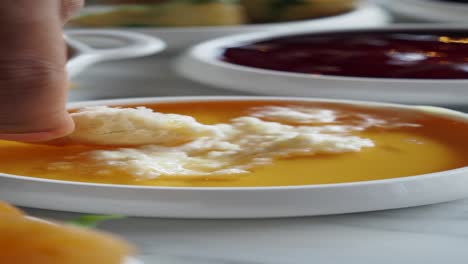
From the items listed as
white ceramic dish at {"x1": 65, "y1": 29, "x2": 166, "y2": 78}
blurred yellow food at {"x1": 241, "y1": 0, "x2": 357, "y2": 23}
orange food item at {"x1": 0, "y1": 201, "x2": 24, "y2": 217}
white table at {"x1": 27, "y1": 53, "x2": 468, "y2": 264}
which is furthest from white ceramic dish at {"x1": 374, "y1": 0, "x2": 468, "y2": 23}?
orange food item at {"x1": 0, "y1": 201, "x2": 24, "y2": 217}

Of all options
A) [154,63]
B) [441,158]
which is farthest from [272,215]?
[154,63]

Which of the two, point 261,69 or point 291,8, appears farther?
point 291,8

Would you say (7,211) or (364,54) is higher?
(7,211)

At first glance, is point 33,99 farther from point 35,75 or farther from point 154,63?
point 154,63

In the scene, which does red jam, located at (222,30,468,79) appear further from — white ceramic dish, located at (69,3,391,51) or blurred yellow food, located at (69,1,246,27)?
blurred yellow food, located at (69,1,246,27)

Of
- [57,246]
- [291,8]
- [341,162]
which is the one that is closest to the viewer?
[57,246]

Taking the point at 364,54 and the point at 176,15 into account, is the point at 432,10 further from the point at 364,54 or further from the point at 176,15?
the point at 364,54

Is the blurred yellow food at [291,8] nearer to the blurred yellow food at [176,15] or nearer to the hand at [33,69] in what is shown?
the blurred yellow food at [176,15]

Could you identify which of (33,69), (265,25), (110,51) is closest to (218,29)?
(265,25)
